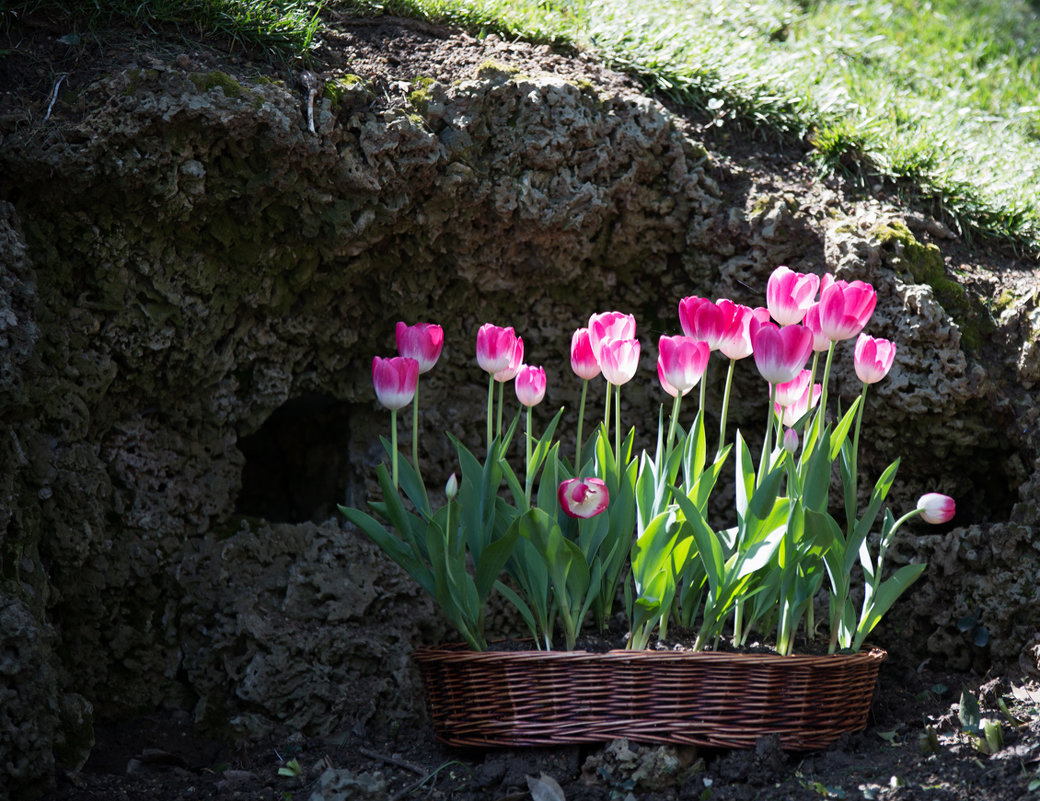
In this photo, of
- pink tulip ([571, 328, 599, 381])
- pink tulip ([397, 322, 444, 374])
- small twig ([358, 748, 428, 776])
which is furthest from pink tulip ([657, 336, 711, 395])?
small twig ([358, 748, 428, 776])

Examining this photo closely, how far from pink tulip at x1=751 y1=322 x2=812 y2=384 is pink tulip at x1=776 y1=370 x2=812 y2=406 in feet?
0.89

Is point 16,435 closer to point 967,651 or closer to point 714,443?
point 714,443

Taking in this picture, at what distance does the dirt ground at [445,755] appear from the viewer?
75.0 inches

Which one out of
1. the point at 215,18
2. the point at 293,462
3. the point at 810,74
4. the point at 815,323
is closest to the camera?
the point at 815,323

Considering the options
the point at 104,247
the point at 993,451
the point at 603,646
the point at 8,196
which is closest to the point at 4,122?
the point at 8,196

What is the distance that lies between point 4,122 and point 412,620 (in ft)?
5.13

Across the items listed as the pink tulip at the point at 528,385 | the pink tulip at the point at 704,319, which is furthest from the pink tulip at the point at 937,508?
the pink tulip at the point at 528,385

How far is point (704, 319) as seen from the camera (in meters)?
2.04

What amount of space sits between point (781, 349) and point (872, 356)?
323 mm

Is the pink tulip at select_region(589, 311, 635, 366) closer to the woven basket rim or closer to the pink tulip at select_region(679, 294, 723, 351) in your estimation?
the pink tulip at select_region(679, 294, 723, 351)

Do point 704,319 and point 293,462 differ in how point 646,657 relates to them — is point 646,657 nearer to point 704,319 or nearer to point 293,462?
point 704,319

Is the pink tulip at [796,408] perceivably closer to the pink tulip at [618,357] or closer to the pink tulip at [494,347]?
the pink tulip at [618,357]

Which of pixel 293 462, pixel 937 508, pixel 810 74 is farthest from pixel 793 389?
pixel 810 74

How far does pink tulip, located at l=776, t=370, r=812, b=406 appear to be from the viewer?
7.30 ft
